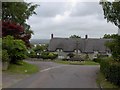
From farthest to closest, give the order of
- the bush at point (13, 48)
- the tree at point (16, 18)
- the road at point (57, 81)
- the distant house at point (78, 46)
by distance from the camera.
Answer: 1. the distant house at point (78, 46)
2. the tree at point (16, 18)
3. the bush at point (13, 48)
4. the road at point (57, 81)

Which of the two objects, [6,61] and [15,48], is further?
[15,48]

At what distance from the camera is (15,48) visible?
39688 mm

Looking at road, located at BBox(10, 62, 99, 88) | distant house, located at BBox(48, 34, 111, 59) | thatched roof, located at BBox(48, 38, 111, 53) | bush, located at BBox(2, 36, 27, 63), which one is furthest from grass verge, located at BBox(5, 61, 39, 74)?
thatched roof, located at BBox(48, 38, 111, 53)

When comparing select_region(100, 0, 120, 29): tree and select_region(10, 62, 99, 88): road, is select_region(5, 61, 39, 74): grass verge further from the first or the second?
select_region(100, 0, 120, 29): tree

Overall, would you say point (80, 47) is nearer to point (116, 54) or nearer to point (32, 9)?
point (32, 9)

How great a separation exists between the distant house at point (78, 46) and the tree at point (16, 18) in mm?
33892

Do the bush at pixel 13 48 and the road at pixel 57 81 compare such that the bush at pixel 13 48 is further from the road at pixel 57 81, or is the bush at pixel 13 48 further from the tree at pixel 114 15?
the tree at pixel 114 15

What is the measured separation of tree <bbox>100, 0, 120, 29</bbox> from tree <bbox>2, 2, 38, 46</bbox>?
57.9 feet

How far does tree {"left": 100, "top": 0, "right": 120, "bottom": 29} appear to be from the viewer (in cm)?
2912

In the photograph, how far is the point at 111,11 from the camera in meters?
30.6

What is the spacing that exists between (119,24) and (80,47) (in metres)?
70.7

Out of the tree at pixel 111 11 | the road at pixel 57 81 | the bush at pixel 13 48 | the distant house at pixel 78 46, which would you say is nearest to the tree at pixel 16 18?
the bush at pixel 13 48

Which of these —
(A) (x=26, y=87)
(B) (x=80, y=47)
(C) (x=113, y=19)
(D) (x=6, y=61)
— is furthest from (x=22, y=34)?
(B) (x=80, y=47)

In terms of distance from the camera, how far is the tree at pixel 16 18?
46.3 m
